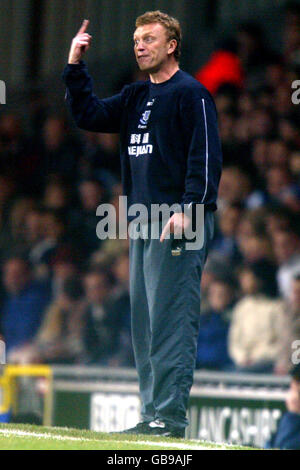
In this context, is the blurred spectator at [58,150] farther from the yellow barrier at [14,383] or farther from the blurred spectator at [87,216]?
the yellow barrier at [14,383]

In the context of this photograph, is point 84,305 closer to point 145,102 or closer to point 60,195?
point 60,195

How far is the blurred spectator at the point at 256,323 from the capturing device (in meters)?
8.88

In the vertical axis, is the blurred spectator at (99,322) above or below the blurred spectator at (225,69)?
below

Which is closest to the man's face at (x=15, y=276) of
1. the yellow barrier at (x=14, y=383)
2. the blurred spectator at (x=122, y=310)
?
the blurred spectator at (x=122, y=310)

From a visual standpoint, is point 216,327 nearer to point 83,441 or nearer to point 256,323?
point 256,323

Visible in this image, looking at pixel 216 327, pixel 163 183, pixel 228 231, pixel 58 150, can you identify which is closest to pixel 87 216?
pixel 58 150

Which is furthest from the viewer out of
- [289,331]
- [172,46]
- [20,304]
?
[20,304]

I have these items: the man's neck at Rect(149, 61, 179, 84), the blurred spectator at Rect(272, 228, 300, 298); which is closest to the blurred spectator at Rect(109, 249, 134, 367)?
the blurred spectator at Rect(272, 228, 300, 298)

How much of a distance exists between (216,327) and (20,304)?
3461mm

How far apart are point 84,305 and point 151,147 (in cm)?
616

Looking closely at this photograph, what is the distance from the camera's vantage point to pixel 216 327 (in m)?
9.47

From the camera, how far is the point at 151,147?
5.49 meters

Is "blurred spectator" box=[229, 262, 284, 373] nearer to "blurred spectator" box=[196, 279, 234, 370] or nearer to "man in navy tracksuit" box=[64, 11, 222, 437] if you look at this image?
"blurred spectator" box=[196, 279, 234, 370]
